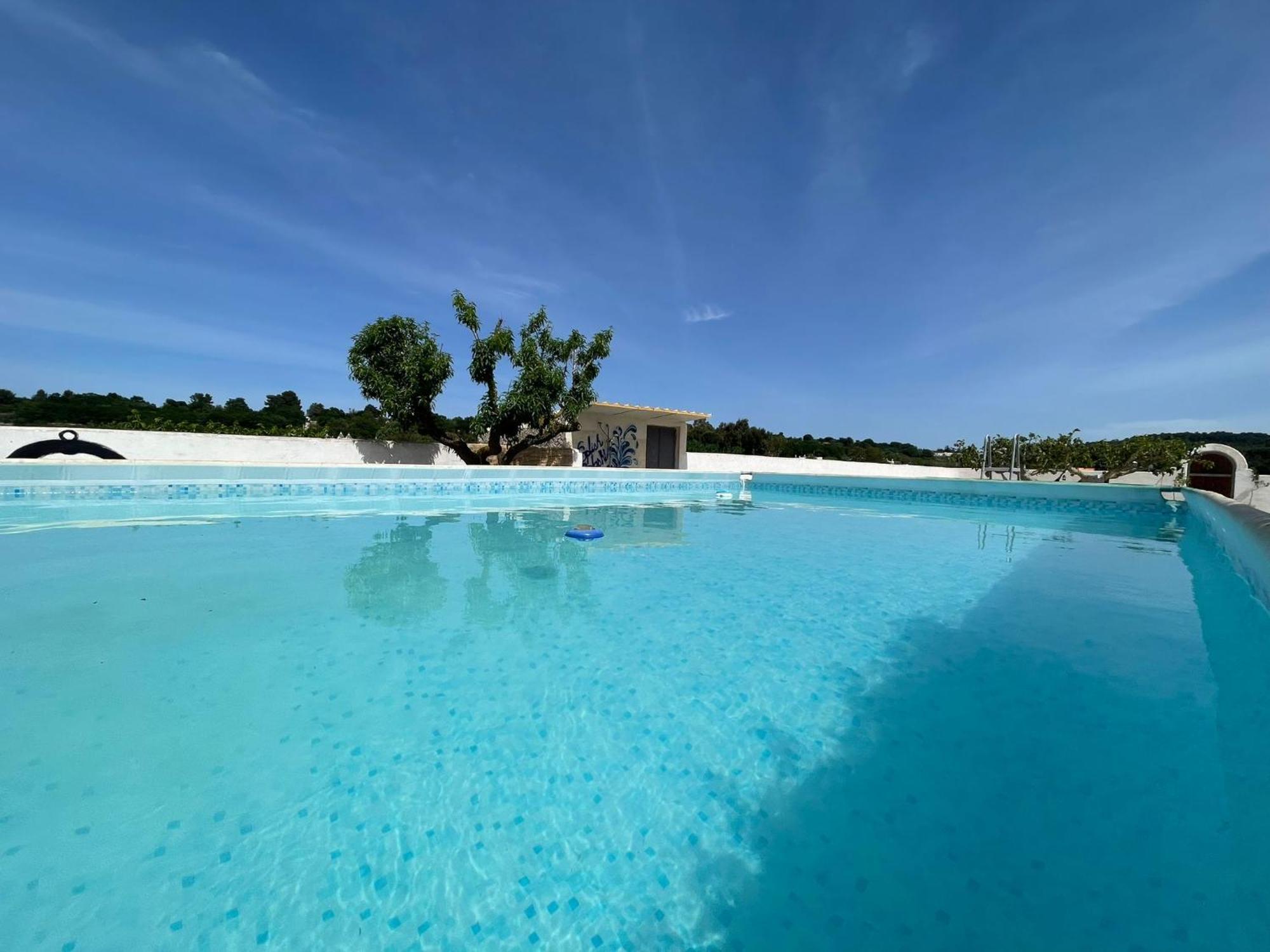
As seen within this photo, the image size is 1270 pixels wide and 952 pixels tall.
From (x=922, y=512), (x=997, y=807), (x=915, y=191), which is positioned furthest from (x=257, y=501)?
(x=915, y=191)

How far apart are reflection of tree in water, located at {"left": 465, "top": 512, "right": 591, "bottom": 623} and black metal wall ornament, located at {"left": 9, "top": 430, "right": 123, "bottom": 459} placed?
867 centimetres

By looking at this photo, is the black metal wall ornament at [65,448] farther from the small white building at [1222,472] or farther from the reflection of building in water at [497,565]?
the small white building at [1222,472]

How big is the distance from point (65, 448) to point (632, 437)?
14210 millimetres

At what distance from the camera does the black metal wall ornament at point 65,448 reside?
29.7 feet

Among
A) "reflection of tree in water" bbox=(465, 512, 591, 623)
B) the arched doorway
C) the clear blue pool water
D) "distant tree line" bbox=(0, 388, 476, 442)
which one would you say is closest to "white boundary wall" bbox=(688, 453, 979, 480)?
the arched doorway

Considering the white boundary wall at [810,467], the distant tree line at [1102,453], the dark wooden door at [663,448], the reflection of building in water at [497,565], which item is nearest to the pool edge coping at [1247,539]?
the reflection of building in water at [497,565]

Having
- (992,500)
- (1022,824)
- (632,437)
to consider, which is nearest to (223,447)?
(632,437)

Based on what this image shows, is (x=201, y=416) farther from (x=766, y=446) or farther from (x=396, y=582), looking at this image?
(x=766, y=446)

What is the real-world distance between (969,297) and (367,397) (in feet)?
62.1

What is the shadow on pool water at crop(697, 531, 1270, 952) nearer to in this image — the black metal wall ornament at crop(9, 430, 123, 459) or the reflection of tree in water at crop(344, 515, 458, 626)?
the reflection of tree in water at crop(344, 515, 458, 626)

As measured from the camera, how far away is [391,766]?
1.56 metres

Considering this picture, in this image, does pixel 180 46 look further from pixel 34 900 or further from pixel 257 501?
pixel 34 900

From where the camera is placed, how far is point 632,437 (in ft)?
60.9

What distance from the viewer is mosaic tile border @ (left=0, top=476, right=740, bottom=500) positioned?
729 cm
